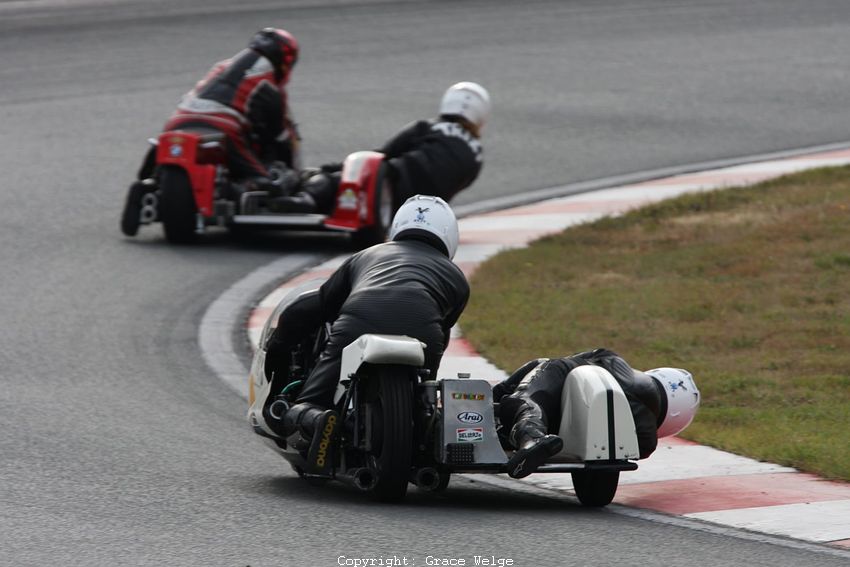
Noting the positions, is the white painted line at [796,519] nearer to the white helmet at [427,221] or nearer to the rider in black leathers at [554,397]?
the rider in black leathers at [554,397]

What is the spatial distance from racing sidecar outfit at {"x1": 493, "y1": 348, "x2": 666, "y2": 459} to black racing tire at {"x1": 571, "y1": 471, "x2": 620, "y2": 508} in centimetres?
16

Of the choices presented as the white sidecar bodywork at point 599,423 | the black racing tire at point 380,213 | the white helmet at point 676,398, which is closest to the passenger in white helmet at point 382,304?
the white sidecar bodywork at point 599,423

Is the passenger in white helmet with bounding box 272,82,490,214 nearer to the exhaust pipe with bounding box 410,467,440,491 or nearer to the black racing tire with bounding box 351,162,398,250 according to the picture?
the black racing tire with bounding box 351,162,398,250

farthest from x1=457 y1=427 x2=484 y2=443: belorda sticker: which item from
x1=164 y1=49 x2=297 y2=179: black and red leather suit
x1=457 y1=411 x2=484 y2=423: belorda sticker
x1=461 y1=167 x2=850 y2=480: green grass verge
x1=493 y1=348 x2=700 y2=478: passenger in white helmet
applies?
x1=164 y1=49 x2=297 y2=179: black and red leather suit

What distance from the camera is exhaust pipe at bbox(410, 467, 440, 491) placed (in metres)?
5.99

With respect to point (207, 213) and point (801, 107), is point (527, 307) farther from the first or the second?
point (801, 107)

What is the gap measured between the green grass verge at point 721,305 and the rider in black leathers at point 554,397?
34.7 inches

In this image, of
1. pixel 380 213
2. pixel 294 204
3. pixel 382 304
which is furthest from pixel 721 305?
pixel 382 304

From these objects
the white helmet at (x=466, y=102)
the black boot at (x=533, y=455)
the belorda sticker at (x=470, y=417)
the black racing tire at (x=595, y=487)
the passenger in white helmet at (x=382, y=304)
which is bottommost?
the black racing tire at (x=595, y=487)

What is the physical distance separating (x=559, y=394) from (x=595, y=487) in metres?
0.37

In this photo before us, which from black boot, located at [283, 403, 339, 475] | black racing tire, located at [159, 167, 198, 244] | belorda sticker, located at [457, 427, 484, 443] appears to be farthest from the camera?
black racing tire, located at [159, 167, 198, 244]

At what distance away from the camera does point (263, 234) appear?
12805mm

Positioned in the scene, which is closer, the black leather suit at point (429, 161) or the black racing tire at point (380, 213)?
the black racing tire at point (380, 213)

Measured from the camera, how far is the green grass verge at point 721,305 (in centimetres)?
784
